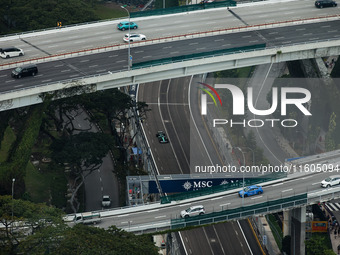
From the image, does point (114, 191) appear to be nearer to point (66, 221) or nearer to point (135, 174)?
point (135, 174)

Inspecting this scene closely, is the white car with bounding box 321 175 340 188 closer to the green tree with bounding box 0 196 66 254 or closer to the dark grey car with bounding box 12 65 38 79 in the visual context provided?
the green tree with bounding box 0 196 66 254

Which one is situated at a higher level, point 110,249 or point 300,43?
point 300,43

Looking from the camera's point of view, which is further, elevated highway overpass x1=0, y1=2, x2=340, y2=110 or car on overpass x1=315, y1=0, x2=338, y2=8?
car on overpass x1=315, y1=0, x2=338, y2=8

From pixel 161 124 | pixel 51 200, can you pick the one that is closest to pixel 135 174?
pixel 51 200

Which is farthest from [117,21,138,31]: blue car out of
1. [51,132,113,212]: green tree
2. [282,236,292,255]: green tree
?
[282,236,292,255]: green tree

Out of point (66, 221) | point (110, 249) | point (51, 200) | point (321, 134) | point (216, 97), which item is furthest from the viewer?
point (216, 97)

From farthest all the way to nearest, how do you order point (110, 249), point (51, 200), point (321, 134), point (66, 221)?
point (321, 134) < point (51, 200) < point (66, 221) < point (110, 249)
